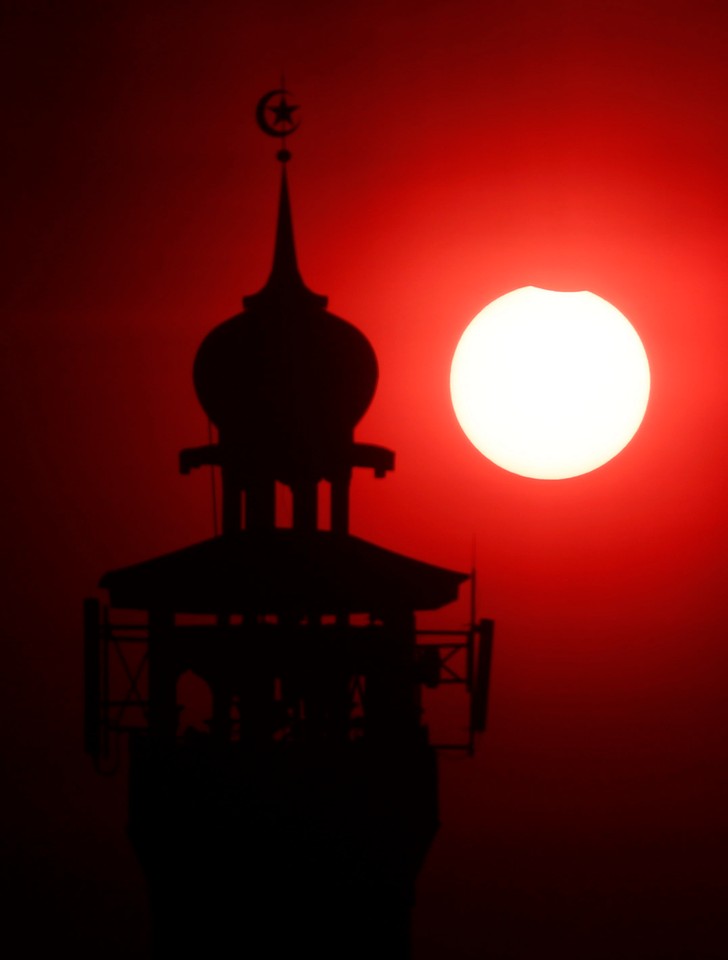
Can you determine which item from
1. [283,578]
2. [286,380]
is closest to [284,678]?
[283,578]

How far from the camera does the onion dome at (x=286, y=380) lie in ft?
Result: 45.9

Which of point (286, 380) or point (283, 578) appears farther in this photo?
point (286, 380)

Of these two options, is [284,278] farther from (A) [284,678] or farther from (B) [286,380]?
(A) [284,678]

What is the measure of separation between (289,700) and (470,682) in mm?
1959

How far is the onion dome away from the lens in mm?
13992

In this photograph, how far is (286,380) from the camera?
14.0m

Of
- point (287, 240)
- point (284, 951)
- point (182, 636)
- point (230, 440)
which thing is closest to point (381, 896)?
point (284, 951)

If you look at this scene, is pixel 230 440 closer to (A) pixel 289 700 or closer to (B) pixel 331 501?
(B) pixel 331 501

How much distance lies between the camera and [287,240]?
48.2ft

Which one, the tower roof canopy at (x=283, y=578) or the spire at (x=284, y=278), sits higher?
the spire at (x=284, y=278)

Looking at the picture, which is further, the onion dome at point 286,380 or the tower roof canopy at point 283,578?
the onion dome at point 286,380

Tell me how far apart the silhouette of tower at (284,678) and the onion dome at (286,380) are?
0.02 metres

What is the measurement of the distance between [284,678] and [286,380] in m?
3.15

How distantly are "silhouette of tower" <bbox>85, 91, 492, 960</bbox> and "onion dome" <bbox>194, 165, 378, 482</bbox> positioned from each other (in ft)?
0.07
